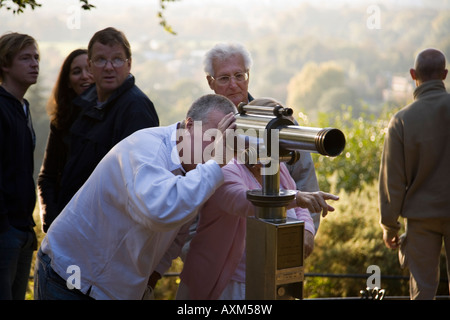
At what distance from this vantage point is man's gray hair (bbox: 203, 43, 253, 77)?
3.38 meters

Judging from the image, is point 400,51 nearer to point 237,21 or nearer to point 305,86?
point 305,86

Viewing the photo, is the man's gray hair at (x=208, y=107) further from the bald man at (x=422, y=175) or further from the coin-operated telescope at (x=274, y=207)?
the bald man at (x=422, y=175)

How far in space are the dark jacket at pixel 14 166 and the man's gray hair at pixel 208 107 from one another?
192 cm

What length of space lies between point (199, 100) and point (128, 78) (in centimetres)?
156

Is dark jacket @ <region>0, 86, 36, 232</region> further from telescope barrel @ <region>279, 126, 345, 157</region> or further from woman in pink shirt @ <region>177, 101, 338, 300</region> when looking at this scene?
telescope barrel @ <region>279, 126, 345, 157</region>

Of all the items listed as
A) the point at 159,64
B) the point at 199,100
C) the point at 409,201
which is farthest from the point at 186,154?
the point at 159,64

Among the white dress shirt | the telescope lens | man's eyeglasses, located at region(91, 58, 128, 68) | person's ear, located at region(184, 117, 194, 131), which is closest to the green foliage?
man's eyeglasses, located at region(91, 58, 128, 68)

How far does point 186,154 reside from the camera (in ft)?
7.26

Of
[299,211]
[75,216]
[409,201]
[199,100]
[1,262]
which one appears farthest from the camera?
[409,201]

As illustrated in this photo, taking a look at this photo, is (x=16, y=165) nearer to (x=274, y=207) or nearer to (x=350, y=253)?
(x=274, y=207)

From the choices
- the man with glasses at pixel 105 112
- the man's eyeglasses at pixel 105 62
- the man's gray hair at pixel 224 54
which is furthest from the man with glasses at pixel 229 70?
the man's eyeglasses at pixel 105 62

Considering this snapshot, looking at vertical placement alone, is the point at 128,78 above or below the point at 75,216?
above

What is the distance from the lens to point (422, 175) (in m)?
4.07

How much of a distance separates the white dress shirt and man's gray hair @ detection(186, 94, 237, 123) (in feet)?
0.67
